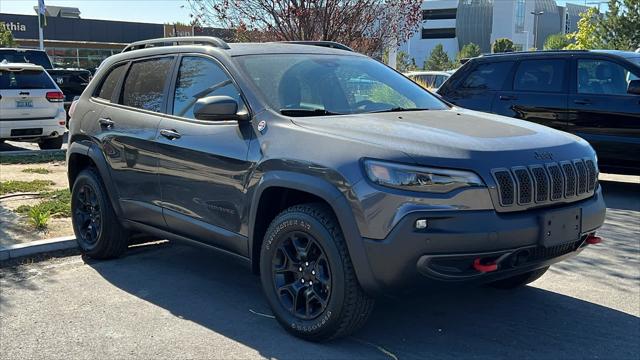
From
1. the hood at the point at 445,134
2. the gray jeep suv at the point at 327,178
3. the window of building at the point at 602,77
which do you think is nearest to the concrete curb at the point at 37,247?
the gray jeep suv at the point at 327,178

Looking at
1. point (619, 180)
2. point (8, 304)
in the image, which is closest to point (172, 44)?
point (8, 304)

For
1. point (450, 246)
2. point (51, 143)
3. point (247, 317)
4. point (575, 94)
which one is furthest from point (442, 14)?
point (450, 246)

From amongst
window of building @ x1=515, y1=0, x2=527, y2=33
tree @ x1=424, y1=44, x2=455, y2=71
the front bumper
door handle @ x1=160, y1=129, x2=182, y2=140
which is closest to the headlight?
the front bumper

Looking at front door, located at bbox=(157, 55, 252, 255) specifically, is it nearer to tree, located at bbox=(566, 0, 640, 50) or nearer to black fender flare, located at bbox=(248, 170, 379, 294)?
black fender flare, located at bbox=(248, 170, 379, 294)

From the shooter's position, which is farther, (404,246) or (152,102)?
(152,102)

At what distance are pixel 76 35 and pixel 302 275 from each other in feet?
152

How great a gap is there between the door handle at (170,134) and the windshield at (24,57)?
44.8 feet

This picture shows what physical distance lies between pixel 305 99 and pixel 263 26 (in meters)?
6.93

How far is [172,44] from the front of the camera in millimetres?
5805

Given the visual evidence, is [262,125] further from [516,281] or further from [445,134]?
[516,281]

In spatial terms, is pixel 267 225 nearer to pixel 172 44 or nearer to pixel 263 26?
pixel 172 44

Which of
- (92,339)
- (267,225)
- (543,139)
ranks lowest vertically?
(92,339)

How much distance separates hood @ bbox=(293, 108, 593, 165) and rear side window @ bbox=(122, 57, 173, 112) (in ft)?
4.96

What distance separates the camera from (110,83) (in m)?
5.86
